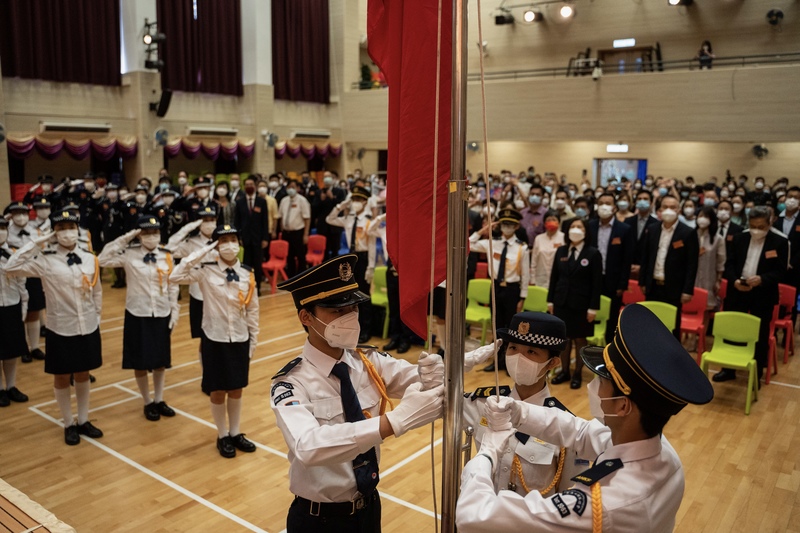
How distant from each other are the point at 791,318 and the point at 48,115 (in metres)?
16.9

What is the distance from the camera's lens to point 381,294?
9555mm

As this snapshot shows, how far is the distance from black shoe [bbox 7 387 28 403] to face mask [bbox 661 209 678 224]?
7839 mm

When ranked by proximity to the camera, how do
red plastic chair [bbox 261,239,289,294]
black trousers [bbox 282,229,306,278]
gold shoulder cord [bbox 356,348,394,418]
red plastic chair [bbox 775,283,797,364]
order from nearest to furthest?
gold shoulder cord [bbox 356,348,394,418] → red plastic chair [bbox 775,283,797,364] → red plastic chair [bbox 261,239,289,294] → black trousers [bbox 282,229,306,278]

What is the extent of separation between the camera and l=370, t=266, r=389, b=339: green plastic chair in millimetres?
9352

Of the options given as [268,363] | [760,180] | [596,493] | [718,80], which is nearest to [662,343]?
[596,493]

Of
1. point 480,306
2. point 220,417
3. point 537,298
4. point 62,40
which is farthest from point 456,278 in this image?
point 62,40

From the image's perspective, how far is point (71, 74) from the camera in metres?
16.7

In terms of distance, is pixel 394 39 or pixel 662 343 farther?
pixel 394 39

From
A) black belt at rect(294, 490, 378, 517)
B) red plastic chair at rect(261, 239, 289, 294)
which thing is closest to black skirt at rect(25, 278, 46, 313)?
red plastic chair at rect(261, 239, 289, 294)

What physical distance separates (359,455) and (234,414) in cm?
366

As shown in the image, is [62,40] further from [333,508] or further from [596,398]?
[596,398]

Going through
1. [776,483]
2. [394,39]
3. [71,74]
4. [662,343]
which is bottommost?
[776,483]

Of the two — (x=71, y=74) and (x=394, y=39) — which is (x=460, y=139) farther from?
(x=71, y=74)

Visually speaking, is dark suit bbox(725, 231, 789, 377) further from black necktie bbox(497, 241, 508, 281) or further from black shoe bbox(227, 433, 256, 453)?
black shoe bbox(227, 433, 256, 453)
